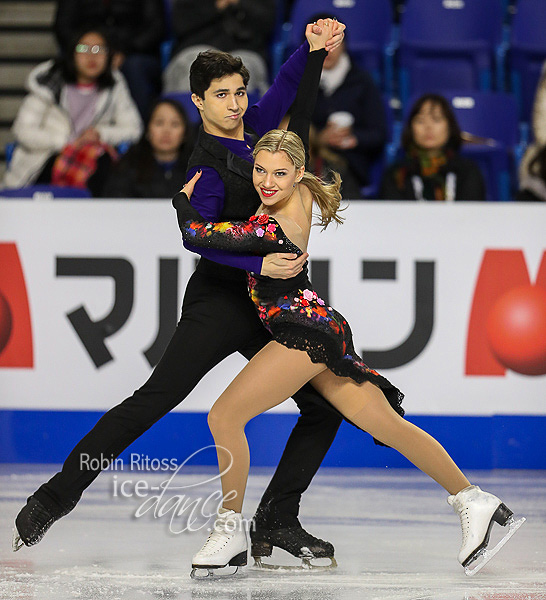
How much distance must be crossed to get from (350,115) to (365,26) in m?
1.22

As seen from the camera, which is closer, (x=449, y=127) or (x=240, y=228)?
(x=240, y=228)

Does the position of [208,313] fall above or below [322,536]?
above

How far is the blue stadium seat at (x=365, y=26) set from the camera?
6.89 metres

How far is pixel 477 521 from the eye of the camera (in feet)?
9.45

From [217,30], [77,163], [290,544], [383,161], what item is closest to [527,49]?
[383,161]

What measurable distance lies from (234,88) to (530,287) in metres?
2.15

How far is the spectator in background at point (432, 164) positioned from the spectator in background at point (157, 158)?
1.10 m

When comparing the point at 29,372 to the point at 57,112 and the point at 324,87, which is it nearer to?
the point at 57,112

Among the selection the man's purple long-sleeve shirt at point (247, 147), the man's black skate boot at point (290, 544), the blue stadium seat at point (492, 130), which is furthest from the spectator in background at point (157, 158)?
the man's black skate boot at point (290, 544)

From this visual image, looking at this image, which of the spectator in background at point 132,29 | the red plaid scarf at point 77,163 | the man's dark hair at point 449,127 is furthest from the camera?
the spectator in background at point 132,29

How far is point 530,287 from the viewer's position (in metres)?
4.54

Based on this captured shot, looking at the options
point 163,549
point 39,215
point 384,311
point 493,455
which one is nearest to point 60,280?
point 39,215

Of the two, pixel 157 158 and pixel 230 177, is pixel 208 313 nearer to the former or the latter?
pixel 230 177

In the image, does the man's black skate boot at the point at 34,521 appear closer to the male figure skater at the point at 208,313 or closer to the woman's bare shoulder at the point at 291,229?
the male figure skater at the point at 208,313
